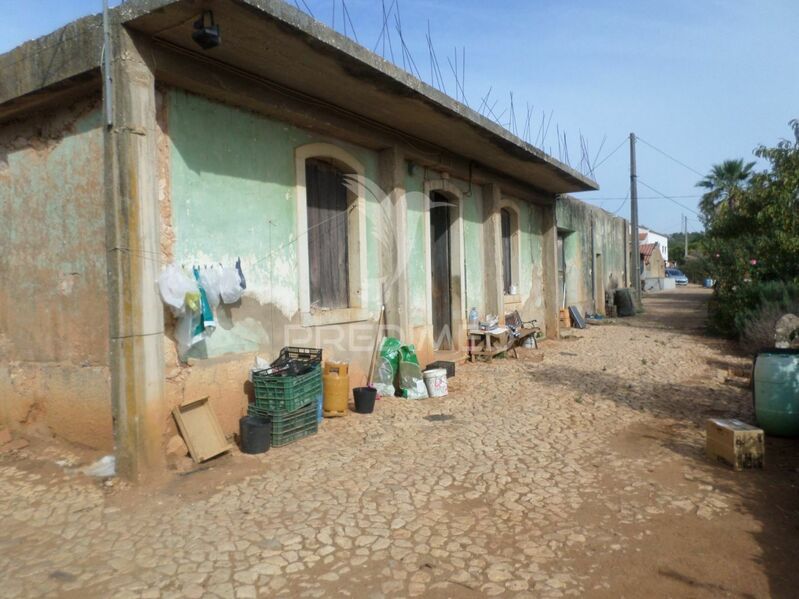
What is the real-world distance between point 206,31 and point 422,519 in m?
3.98

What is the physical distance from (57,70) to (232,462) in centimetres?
378

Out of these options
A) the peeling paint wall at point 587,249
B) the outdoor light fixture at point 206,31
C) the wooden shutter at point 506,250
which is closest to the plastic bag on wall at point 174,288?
the outdoor light fixture at point 206,31

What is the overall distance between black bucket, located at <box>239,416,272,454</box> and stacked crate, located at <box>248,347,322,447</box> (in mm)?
154

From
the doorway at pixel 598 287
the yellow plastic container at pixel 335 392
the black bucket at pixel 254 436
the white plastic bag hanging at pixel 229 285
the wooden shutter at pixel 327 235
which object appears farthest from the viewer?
the doorway at pixel 598 287

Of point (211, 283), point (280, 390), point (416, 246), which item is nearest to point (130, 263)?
point (211, 283)

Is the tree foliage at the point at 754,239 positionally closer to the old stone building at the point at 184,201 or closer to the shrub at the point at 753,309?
the shrub at the point at 753,309

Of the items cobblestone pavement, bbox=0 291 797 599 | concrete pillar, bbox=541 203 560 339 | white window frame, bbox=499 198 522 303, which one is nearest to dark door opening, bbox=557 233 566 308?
concrete pillar, bbox=541 203 560 339

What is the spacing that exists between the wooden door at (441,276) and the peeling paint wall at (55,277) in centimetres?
609

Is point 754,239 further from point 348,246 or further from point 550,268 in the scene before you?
point 348,246

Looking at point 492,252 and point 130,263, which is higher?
point 492,252

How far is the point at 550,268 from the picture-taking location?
13695 mm

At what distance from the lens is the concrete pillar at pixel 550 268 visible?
13438 mm

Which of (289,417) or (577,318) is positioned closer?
(289,417)

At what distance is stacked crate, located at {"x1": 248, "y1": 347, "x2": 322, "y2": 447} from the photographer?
532cm
